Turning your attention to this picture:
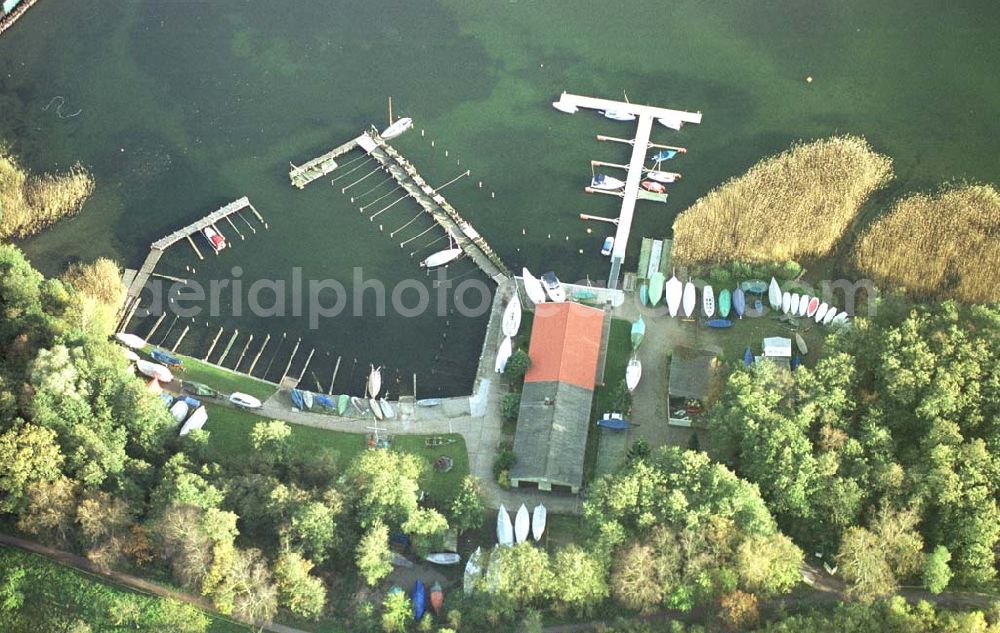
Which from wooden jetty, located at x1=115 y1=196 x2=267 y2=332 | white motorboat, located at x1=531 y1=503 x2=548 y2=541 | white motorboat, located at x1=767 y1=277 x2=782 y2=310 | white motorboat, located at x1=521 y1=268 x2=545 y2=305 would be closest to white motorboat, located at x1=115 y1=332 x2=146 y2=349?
wooden jetty, located at x1=115 y1=196 x2=267 y2=332

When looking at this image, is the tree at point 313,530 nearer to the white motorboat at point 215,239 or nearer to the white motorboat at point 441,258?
the white motorboat at point 441,258

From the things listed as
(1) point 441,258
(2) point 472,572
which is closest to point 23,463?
(2) point 472,572

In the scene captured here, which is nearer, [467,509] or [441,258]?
[467,509]

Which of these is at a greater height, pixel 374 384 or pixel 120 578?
pixel 374 384

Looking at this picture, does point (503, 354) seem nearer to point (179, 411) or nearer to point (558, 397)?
point (558, 397)

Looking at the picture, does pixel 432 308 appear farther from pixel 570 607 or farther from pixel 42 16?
pixel 42 16

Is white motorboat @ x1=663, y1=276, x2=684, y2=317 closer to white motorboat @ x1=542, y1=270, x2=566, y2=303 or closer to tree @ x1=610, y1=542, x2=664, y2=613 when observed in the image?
white motorboat @ x1=542, y1=270, x2=566, y2=303

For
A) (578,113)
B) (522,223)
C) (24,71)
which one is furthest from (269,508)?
(24,71)
